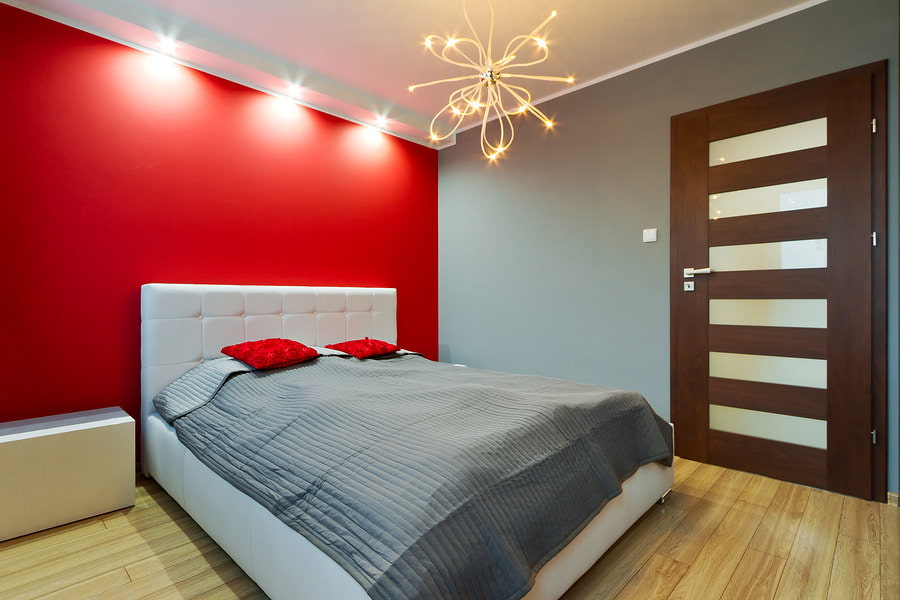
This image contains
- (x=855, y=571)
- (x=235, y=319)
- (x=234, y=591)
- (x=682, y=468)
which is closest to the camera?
(x=234, y=591)

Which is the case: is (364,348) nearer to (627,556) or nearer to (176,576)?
(176,576)

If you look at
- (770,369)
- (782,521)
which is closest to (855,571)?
(782,521)

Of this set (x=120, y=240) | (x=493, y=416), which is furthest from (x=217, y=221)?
(x=493, y=416)

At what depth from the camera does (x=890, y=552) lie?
185 cm

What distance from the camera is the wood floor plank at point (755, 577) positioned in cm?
159

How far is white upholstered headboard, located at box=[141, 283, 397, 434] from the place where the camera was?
8.55 feet

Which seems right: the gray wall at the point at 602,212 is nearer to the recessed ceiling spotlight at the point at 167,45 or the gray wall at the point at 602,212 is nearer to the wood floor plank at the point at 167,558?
the recessed ceiling spotlight at the point at 167,45

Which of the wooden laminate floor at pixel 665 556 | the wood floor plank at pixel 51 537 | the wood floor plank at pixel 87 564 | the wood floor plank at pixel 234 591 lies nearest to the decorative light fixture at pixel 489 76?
the wooden laminate floor at pixel 665 556

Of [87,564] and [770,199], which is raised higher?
[770,199]

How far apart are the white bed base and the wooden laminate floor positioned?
0.36ft

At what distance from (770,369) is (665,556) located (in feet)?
4.88

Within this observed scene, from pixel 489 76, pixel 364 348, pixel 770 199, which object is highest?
pixel 489 76

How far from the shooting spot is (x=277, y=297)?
3.18 m

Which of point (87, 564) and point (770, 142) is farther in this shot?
point (770, 142)
